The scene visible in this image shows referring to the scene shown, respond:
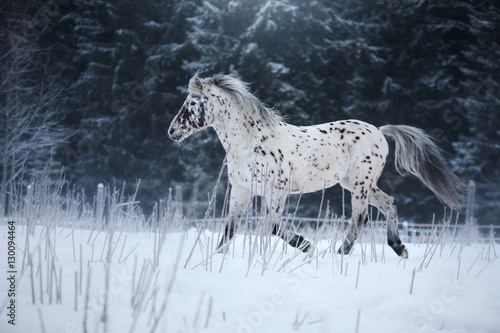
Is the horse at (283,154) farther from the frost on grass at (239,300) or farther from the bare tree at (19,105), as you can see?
the bare tree at (19,105)

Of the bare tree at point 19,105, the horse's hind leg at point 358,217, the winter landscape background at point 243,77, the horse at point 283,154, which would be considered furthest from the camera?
the winter landscape background at point 243,77

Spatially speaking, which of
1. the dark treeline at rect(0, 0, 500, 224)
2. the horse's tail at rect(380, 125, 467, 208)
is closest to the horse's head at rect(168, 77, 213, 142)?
the horse's tail at rect(380, 125, 467, 208)

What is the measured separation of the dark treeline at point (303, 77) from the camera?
41.7 feet

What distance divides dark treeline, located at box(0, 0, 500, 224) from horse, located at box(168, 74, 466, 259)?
709cm

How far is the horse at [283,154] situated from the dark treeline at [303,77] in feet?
23.3

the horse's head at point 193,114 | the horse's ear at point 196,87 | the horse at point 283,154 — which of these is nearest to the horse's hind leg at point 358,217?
the horse at point 283,154

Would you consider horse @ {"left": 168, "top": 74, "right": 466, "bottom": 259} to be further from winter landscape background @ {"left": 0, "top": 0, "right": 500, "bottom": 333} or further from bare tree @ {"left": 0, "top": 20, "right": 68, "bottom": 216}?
bare tree @ {"left": 0, "top": 20, "right": 68, "bottom": 216}

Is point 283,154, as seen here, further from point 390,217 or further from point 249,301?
point 249,301

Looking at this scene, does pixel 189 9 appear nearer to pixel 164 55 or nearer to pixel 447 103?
pixel 164 55

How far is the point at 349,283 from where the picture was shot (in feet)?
8.46

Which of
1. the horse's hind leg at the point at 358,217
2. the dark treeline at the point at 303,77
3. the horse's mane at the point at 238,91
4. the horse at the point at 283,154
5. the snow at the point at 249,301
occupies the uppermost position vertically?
the dark treeline at the point at 303,77

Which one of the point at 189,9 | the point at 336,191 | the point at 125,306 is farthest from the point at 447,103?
the point at 125,306

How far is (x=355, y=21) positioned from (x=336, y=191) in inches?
216

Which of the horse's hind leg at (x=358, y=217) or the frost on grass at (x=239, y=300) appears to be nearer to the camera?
the frost on grass at (x=239, y=300)
